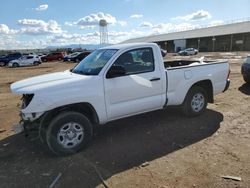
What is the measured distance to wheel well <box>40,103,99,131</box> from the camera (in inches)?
179

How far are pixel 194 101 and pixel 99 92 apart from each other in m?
2.73

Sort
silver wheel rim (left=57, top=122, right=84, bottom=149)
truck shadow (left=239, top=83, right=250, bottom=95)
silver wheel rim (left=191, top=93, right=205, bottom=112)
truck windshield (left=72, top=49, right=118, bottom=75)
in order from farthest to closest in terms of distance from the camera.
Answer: truck shadow (left=239, top=83, right=250, bottom=95) → silver wheel rim (left=191, top=93, right=205, bottom=112) → truck windshield (left=72, top=49, right=118, bottom=75) → silver wheel rim (left=57, top=122, right=84, bottom=149)

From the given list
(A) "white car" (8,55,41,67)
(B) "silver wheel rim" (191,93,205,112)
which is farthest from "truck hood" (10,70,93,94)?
(A) "white car" (8,55,41,67)

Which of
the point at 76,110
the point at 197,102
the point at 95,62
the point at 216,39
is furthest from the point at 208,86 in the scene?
the point at 216,39

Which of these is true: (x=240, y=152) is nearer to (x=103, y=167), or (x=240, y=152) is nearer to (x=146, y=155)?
(x=146, y=155)

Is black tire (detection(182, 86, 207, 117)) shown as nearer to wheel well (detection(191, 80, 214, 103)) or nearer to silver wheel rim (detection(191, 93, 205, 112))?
silver wheel rim (detection(191, 93, 205, 112))

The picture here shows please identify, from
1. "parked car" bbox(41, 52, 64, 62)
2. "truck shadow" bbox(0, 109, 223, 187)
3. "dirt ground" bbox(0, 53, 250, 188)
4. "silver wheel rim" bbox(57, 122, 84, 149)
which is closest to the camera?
"dirt ground" bbox(0, 53, 250, 188)

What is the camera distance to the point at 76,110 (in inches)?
191

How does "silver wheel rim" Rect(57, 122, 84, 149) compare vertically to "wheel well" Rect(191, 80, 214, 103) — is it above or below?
below

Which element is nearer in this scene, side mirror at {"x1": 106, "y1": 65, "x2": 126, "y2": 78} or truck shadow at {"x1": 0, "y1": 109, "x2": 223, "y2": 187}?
truck shadow at {"x1": 0, "y1": 109, "x2": 223, "y2": 187}

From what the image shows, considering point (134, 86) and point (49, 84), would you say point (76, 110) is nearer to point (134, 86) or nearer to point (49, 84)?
point (49, 84)

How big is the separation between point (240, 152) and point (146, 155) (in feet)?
5.33

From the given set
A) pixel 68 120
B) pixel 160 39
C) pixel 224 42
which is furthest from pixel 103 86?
pixel 160 39

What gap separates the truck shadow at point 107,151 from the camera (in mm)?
4016
